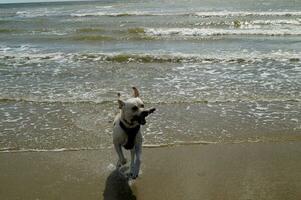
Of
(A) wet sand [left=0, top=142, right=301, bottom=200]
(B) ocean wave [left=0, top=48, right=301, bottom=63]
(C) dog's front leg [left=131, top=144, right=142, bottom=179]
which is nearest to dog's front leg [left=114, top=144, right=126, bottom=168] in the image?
(C) dog's front leg [left=131, top=144, right=142, bottom=179]

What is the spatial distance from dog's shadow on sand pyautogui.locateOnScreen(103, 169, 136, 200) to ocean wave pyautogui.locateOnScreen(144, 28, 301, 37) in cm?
1663

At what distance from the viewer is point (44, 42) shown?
2084cm

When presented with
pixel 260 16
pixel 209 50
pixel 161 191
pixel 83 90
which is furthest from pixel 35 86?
pixel 260 16

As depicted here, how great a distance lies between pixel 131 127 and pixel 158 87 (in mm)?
5260

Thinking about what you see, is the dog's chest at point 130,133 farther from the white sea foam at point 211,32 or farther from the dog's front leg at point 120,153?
the white sea foam at point 211,32

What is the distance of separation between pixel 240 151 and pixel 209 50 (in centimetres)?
1042

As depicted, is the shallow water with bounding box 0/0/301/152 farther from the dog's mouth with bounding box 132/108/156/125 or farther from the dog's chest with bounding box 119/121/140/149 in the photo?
the dog's mouth with bounding box 132/108/156/125

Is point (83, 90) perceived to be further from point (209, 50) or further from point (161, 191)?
point (209, 50)

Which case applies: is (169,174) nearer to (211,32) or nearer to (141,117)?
(141,117)

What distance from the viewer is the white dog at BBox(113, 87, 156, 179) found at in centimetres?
544

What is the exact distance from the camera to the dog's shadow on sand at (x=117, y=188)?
5.55m

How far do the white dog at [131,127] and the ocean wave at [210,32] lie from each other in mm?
16736

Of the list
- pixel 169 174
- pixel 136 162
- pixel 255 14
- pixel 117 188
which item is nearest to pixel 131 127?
pixel 136 162

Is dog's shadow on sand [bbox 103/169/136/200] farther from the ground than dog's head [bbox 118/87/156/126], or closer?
closer
